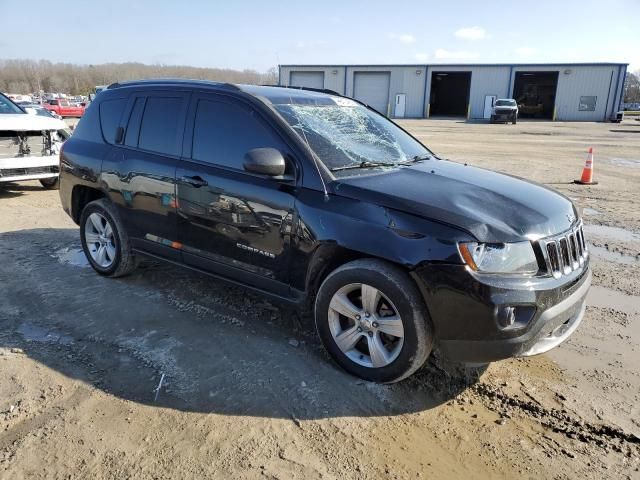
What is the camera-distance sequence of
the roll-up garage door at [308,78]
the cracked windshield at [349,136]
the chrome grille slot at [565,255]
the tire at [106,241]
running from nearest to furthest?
the chrome grille slot at [565,255] → the cracked windshield at [349,136] → the tire at [106,241] → the roll-up garage door at [308,78]

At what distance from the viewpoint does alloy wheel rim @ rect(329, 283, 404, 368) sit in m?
3.16

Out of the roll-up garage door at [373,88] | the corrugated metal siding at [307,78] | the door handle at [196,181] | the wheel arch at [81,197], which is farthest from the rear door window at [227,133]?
the corrugated metal siding at [307,78]

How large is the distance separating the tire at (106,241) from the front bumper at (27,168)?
4.46 metres

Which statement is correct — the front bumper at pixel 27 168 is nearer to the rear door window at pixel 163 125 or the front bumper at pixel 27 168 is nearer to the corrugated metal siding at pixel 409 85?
the rear door window at pixel 163 125

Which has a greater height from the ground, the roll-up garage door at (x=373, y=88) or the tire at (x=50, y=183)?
the roll-up garage door at (x=373, y=88)

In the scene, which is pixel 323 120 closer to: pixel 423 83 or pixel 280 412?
pixel 280 412

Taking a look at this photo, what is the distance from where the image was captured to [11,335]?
3912 mm

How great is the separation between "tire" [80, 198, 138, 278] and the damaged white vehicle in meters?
4.50

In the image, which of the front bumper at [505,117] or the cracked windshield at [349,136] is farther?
the front bumper at [505,117]

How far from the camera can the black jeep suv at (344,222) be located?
2.91 metres

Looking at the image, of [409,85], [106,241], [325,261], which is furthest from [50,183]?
[409,85]

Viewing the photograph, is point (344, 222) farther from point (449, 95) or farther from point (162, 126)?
point (449, 95)

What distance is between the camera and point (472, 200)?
3.27 metres

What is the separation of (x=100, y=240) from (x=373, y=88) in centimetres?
4915
